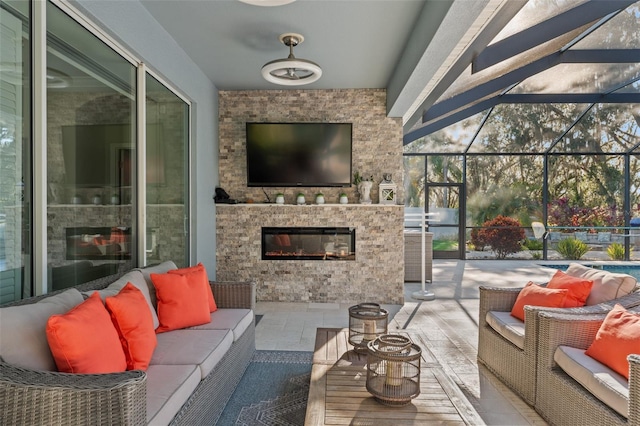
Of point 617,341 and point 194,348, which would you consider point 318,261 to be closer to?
point 194,348

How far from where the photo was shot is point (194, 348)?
2355 millimetres

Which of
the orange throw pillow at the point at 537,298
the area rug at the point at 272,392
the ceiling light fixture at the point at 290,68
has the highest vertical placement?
the ceiling light fixture at the point at 290,68

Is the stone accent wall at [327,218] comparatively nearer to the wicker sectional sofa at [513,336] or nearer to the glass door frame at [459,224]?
the wicker sectional sofa at [513,336]

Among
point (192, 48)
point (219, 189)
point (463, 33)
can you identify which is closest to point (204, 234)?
point (219, 189)

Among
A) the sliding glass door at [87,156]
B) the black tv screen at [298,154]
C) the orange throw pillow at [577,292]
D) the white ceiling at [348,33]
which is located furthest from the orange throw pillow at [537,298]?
the sliding glass door at [87,156]

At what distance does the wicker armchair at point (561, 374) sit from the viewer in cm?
206

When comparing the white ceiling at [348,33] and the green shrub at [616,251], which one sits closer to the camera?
the white ceiling at [348,33]

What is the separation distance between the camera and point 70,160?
2.50m

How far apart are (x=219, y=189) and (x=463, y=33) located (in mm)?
3601

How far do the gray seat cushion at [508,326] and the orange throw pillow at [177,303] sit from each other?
2161 mm

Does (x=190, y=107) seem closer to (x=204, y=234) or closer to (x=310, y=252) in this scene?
(x=204, y=234)

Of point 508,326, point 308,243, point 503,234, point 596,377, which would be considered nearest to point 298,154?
point 308,243

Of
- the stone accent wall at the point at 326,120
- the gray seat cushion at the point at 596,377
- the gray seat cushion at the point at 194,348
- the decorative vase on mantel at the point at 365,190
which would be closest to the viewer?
the gray seat cushion at the point at 596,377

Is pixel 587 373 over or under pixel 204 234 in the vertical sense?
under
